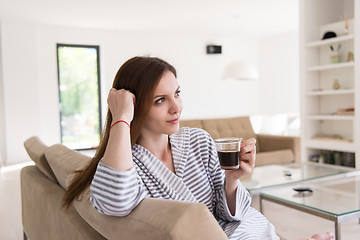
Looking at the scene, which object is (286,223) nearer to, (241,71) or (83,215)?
(83,215)

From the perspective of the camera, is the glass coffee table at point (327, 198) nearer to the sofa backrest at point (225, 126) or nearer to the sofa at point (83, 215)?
the sofa at point (83, 215)

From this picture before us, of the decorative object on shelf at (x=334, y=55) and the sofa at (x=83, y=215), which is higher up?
the decorative object on shelf at (x=334, y=55)

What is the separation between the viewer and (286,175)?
3.02 m

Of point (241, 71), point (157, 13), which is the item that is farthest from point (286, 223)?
point (157, 13)

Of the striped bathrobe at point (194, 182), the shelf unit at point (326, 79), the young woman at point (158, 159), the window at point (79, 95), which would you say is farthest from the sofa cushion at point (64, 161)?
the window at point (79, 95)

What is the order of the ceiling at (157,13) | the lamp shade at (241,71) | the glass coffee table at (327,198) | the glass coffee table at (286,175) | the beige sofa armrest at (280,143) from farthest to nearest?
the ceiling at (157,13), the lamp shade at (241,71), the beige sofa armrest at (280,143), the glass coffee table at (286,175), the glass coffee table at (327,198)

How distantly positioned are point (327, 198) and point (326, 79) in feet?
8.06

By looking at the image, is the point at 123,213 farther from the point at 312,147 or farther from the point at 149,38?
the point at 149,38

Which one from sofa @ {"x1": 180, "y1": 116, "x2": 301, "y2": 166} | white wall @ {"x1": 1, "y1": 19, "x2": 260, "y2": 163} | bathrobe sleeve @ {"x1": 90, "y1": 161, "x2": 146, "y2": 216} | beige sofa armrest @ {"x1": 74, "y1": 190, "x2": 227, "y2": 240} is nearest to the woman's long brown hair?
bathrobe sleeve @ {"x1": 90, "y1": 161, "x2": 146, "y2": 216}

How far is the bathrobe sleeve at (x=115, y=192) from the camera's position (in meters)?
0.81

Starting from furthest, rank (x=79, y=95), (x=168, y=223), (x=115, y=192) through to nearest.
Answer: (x=79, y=95) < (x=115, y=192) < (x=168, y=223)

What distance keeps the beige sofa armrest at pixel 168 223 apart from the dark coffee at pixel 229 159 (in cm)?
29

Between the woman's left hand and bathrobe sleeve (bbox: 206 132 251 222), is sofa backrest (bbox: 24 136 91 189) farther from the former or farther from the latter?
the woman's left hand

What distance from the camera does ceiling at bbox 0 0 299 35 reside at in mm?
5520
